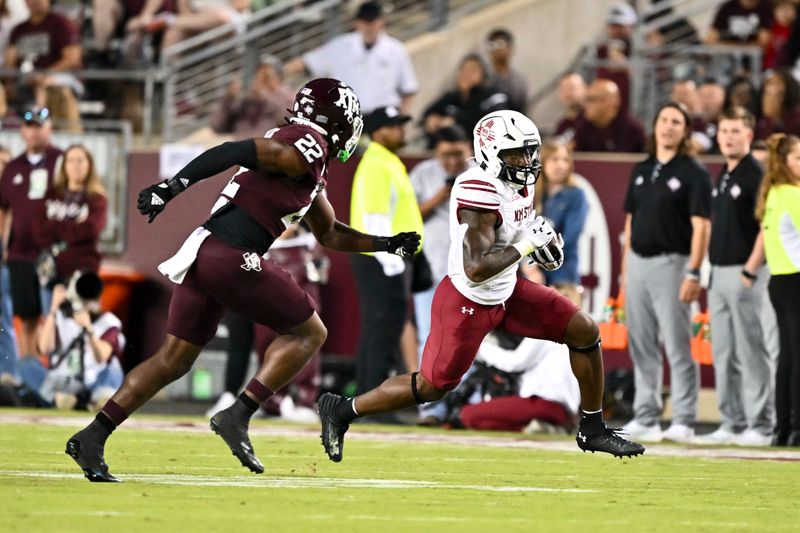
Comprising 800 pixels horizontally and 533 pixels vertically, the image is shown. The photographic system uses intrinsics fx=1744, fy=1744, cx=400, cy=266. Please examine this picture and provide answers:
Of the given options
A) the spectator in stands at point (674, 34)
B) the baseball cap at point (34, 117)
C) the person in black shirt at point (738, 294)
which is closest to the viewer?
the person in black shirt at point (738, 294)

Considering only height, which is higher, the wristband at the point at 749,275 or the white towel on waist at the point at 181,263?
the white towel on waist at the point at 181,263

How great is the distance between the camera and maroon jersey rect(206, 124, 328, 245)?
8.42m

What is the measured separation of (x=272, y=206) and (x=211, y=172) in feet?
1.72

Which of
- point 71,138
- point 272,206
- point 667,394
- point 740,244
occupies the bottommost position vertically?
point 667,394

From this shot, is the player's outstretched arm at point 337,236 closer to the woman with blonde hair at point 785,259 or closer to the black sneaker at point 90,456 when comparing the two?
the black sneaker at point 90,456

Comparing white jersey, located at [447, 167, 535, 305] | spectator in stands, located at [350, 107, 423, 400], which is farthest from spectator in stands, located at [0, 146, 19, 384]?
white jersey, located at [447, 167, 535, 305]

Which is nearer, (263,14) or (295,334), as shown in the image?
(295,334)

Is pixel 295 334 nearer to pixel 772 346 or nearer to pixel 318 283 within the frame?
pixel 772 346

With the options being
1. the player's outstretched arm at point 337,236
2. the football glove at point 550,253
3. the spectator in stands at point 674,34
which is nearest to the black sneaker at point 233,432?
the player's outstretched arm at point 337,236

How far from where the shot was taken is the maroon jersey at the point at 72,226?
1501cm

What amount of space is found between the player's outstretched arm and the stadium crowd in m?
3.88

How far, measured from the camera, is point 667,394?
1513 centimetres

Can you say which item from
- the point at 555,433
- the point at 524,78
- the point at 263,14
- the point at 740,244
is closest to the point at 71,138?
the point at 263,14

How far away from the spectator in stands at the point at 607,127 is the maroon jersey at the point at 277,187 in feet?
24.4
